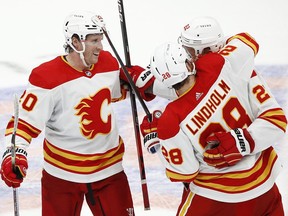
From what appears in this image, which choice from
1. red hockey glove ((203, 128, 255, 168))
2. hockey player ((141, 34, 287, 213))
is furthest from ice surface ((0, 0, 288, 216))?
red hockey glove ((203, 128, 255, 168))

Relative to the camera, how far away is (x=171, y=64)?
103 inches

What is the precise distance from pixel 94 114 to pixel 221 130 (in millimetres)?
579

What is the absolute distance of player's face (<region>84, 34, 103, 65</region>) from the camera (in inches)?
118

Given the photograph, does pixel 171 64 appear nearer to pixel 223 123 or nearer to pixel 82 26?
pixel 223 123

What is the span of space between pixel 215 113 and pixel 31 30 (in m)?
2.74

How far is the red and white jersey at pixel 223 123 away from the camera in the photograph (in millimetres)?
2652

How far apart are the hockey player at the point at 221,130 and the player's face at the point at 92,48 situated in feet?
1.28

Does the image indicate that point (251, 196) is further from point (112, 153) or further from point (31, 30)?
point (31, 30)

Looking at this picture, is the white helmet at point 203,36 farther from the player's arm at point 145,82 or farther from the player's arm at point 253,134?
the player's arm at point 145,82

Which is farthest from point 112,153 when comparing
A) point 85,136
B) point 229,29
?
point 229,29

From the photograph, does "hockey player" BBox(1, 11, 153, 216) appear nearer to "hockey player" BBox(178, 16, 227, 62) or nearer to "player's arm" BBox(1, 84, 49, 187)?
"player's arm" BBox(1, 84, 49, 187)

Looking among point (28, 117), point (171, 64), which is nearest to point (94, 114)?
point (28, 117)

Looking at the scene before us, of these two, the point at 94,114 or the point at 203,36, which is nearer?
the point at 203,36

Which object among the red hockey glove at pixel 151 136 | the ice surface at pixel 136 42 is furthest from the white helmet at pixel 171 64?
the ice surface at pixel 136 42
